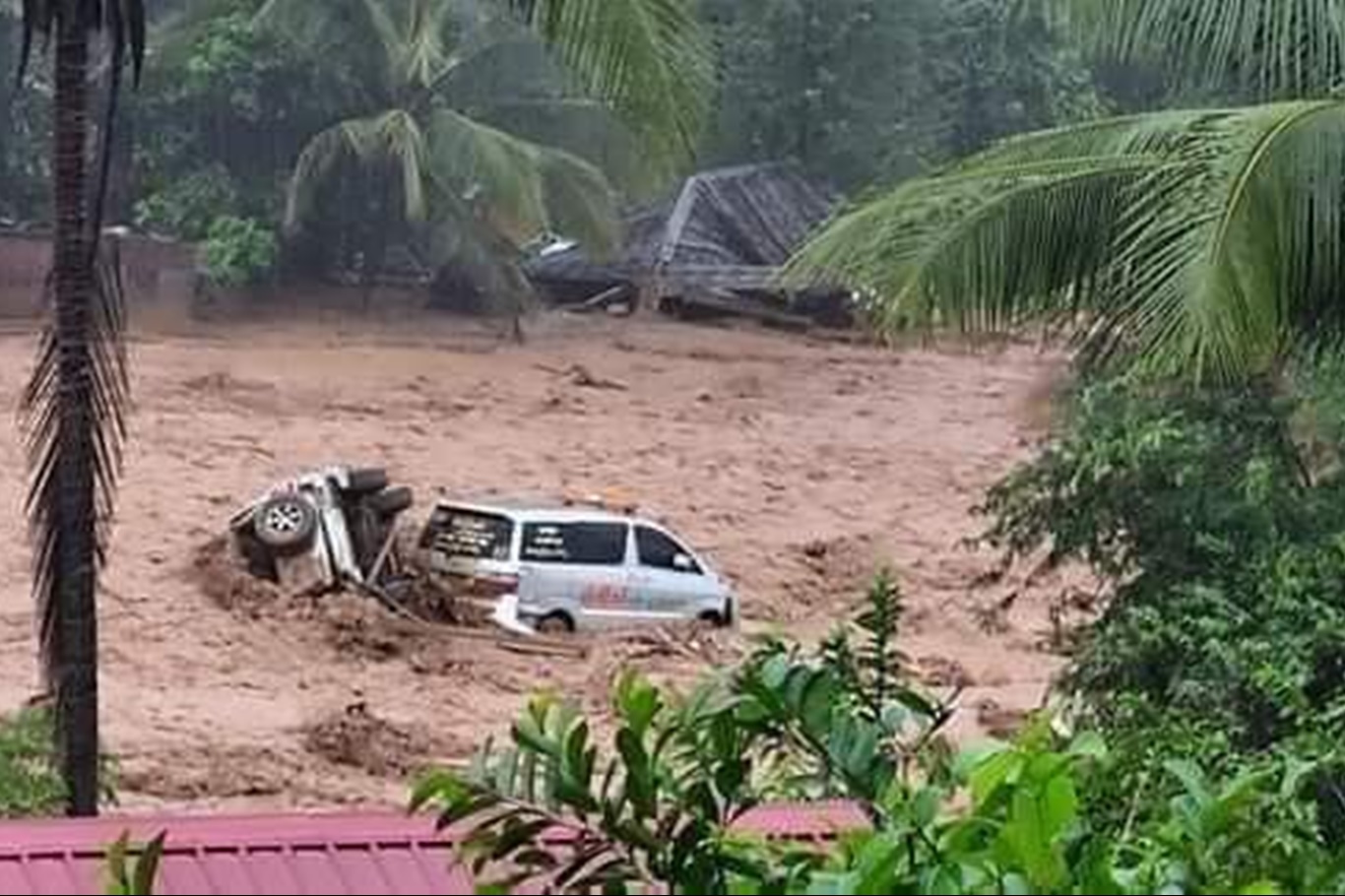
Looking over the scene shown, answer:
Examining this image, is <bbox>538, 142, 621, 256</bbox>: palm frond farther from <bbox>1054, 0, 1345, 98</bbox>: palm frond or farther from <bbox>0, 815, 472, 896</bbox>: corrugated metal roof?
<bbox>0, 815, 472, 896</bbox>: corrugated metal roof

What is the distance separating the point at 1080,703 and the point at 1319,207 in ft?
9.48

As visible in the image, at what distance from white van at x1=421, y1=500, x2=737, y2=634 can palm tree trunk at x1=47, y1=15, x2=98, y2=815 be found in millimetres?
11694

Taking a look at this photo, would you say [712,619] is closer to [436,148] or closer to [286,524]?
[286,524]

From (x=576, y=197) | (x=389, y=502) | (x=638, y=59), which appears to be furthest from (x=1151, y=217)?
(x=576, y=197)

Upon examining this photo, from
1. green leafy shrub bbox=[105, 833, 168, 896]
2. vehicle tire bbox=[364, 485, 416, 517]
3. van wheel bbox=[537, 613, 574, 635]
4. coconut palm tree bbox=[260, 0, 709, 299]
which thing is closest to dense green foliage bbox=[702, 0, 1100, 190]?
coconut palm tree bbox=[260, 0, 709, 299]

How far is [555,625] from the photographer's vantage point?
2338 cm

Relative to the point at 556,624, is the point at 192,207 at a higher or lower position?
higher

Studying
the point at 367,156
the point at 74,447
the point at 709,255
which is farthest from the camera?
the point at 709,255

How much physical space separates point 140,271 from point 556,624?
17247 millimetres

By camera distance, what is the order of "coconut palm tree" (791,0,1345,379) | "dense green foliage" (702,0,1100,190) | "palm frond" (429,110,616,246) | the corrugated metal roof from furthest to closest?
"dense green foliage" (702,0,1100,190) < "palm frond" (429,110,616,246) < "coconut palm tree" (791,0,1345,379) < the corrugated metal roof

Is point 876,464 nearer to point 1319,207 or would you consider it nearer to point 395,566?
point 395,566

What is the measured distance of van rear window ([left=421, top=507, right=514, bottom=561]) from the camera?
76.5 ft

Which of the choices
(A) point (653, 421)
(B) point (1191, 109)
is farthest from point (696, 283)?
(B) point (1191, 109)

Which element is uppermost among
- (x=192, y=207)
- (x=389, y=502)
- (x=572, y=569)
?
(x=192, y=207)
